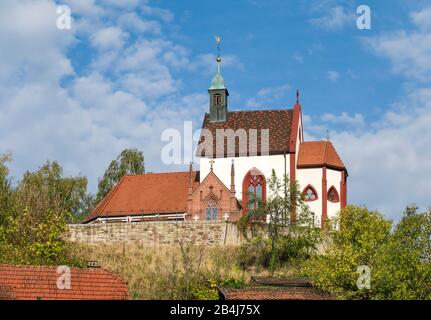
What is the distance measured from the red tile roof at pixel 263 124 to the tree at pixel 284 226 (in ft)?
17.3

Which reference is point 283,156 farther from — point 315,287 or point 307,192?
point 315,287

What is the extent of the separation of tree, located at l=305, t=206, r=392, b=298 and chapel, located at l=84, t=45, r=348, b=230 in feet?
39.1

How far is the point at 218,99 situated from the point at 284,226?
16.5 meters

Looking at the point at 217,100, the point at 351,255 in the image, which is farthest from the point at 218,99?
the point at 351,255

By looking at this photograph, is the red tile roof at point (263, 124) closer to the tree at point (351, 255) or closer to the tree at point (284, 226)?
the tree at point (284, 226)

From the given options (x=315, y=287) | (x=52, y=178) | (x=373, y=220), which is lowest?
(x=315, y=287)

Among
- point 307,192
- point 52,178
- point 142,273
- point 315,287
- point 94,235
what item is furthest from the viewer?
point 52,178

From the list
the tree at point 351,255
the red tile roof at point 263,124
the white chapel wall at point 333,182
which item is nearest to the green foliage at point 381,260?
the tree at point 351,255

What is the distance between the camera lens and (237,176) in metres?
64.6

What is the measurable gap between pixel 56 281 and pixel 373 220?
18913 mm

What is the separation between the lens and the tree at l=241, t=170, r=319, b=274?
54625 mm

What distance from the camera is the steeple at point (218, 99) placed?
224 ft

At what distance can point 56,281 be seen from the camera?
124 feet
